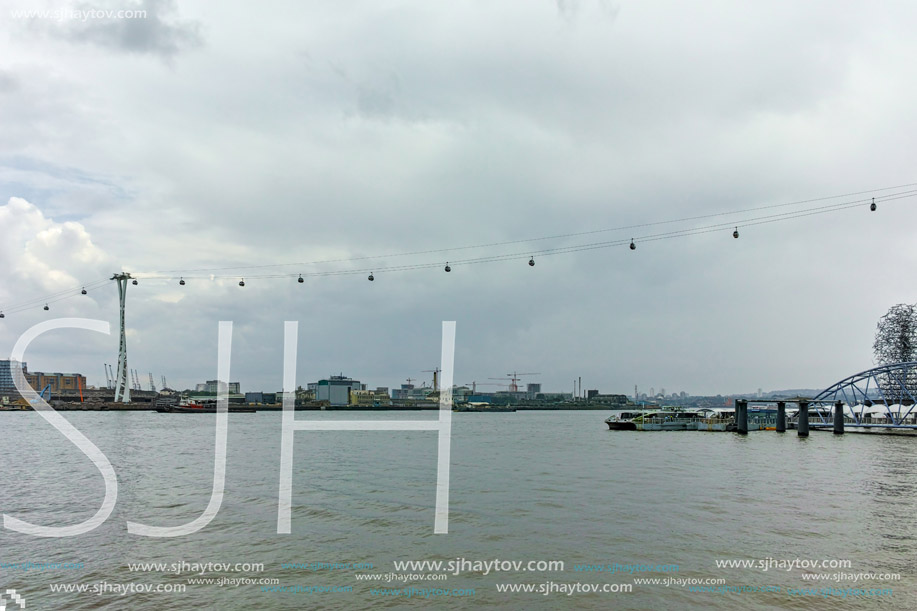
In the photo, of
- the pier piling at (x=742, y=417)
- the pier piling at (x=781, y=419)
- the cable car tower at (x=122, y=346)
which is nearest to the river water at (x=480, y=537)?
the pier piling at (x=742, y=417)

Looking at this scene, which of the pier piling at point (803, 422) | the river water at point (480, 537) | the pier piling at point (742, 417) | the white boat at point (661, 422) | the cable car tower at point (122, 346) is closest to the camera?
the river water at point (480, 537)

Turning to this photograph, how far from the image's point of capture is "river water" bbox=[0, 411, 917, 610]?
1211cm

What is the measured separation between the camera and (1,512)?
1994 centimetres

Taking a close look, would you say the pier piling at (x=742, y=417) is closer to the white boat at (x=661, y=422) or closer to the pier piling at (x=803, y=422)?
the pier piling at (x=803, y=422)

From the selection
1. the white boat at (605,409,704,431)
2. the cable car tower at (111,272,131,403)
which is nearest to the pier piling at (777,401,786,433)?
the white boat at (605,409,704,431)

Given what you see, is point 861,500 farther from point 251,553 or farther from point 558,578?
point 251,553

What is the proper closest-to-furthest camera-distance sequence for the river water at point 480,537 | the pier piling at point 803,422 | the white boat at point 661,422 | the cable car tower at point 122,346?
the river water at point 480,537 → the pier piling at point 803,422 → the white boat at point 661,422 → the cable car tower at point 122,346

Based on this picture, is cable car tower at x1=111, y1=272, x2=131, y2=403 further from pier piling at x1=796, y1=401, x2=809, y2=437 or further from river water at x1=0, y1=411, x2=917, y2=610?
pier piling at x1=796, y1=401, x2=809, y2=437

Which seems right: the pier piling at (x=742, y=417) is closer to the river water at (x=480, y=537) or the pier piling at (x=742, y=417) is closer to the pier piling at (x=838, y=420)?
the pier piling at (x=838, y=420)

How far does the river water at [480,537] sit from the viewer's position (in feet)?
39.7

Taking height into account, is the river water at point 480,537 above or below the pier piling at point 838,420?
above

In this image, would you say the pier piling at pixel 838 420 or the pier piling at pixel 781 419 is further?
the pier piling at pixel 781 419

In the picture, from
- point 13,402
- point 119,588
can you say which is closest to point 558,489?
point 119,588

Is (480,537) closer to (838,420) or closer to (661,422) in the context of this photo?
(661,422)
